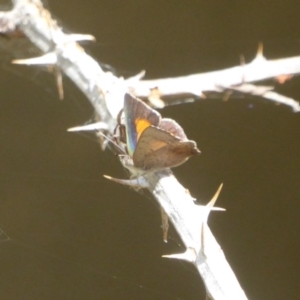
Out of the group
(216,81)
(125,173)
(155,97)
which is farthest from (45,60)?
(125,173)

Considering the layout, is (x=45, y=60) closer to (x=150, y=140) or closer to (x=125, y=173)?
(x=150, y=140)

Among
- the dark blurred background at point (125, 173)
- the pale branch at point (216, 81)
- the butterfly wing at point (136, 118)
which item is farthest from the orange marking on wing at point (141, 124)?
the dark blurred background at point (125, 173)

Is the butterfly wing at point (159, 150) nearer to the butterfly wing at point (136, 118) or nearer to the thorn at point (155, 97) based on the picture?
the butterfly wing at point (136, 118)

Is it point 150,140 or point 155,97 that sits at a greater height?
point 155,97

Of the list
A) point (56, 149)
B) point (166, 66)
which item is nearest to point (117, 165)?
point (56, 149)

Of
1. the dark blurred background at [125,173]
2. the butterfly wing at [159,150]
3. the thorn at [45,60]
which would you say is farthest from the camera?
the dark blurred background at [125,173]

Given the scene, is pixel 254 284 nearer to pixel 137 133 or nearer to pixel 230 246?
pixel 230 246

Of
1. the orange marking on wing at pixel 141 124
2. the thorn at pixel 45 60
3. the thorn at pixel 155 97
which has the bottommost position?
the orange marking on wing at pixel 141 124
